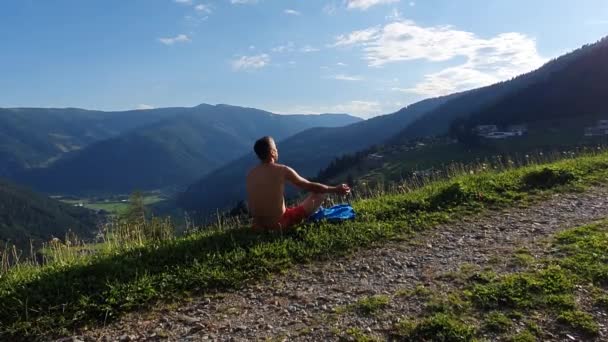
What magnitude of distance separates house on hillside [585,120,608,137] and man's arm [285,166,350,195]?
98700mm

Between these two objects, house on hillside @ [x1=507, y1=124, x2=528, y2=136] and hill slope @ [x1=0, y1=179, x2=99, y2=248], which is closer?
house on hillside @ [x1=507, y1=124, x2=528, y2=136]

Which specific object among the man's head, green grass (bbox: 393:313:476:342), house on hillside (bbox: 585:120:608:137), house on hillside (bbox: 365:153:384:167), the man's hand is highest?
the man's head

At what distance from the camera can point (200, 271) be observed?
6.84 m

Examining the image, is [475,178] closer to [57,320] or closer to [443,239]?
[443,239]

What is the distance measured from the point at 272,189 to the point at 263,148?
734 mm

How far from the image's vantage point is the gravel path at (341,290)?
17.4ft

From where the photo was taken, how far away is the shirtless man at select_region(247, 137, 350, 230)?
8.16 metres

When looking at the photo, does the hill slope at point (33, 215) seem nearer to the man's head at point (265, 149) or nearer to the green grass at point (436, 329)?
the man's head at point (265, 149)

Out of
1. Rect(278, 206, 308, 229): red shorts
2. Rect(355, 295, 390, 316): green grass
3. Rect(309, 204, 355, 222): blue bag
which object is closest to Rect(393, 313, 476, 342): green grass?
Rect(355, 295, 390, 316): green grass

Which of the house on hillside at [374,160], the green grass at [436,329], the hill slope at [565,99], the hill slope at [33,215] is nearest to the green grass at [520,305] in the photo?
the green grass at [436,329]

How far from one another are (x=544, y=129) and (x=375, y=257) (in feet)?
371

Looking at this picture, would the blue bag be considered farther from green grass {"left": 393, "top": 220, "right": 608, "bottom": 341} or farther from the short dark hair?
→ green grass {"left": 393, "top": 220, "right": 608, "bottom": 341}

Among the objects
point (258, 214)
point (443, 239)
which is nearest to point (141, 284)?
point (258, 214)

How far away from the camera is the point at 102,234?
974 cm
